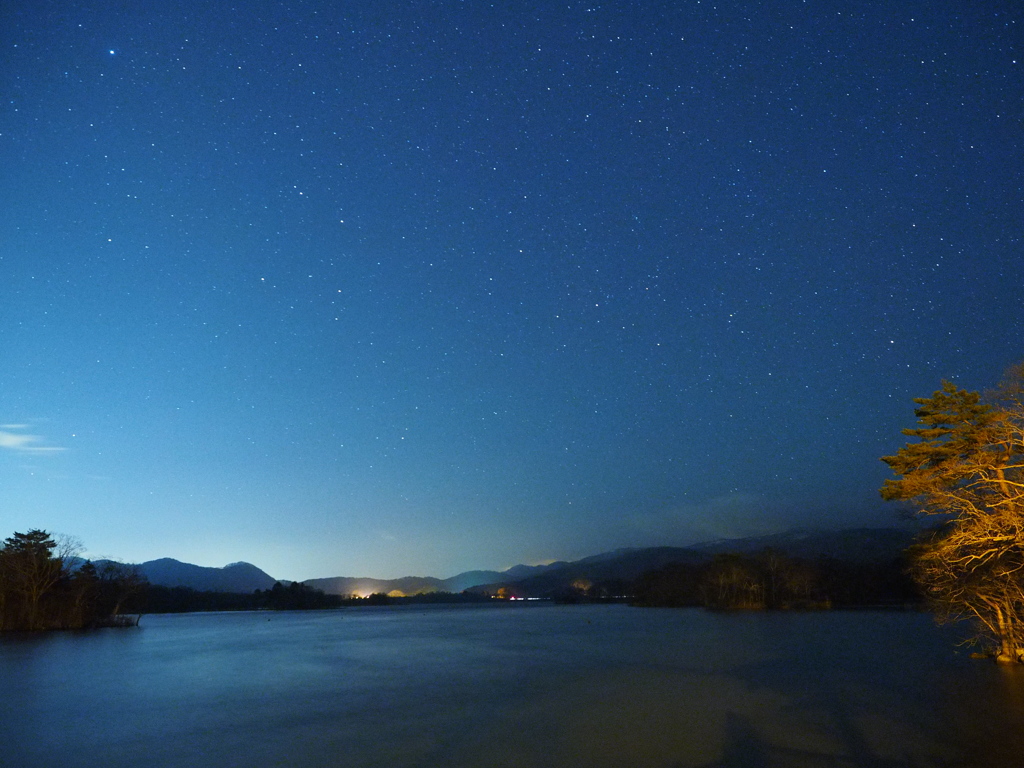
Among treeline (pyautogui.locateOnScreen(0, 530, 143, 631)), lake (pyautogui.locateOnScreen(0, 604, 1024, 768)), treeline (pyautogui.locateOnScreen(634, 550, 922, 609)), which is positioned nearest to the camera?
lake (pyautogui.locateOnScreen(0, 604, 1024, 768))

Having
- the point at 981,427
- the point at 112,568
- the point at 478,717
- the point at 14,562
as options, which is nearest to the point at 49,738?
the point at 478,717

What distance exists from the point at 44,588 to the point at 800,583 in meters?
78.3

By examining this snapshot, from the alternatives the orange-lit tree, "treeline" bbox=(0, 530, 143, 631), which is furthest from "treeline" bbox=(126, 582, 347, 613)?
the orange-lit tree

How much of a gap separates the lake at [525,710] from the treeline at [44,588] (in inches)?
794

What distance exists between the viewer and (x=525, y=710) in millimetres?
15961

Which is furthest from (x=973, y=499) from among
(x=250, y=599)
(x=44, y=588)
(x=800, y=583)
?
(x=250, y=599)

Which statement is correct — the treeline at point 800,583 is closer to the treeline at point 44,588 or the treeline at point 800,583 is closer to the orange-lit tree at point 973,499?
the orange-lit tree at point 973,499

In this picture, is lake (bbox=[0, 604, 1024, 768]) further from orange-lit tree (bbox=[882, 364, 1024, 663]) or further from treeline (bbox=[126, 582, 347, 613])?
treeline (bbox=[126, 582, 347, 613])

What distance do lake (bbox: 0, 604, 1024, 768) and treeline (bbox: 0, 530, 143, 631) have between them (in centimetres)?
A: 2016

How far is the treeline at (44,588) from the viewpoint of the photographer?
150 feet

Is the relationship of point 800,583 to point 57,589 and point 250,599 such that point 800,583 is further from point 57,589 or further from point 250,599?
point 250,599

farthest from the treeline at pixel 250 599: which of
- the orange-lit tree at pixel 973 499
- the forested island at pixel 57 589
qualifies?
the orange-lit tree at pixel 973 499

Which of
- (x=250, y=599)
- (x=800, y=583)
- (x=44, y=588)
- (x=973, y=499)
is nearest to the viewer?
(x=973, y=499)

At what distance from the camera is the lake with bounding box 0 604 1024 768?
1168 cm
